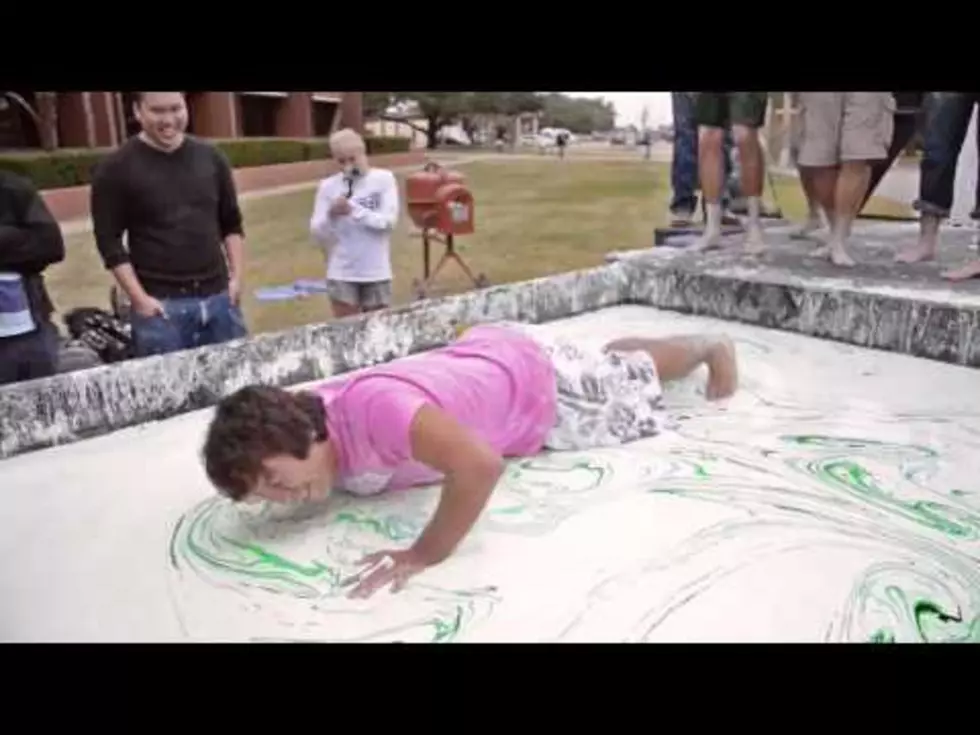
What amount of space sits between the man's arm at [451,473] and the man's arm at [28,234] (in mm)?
856

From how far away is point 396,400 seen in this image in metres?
1.16

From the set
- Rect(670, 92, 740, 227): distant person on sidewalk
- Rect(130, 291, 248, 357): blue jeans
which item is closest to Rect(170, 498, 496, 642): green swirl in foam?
Rect(130, 291, 248, 357): blue jeans

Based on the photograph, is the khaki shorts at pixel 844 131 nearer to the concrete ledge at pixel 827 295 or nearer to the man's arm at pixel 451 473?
the concrete ledge at pixel 827 295

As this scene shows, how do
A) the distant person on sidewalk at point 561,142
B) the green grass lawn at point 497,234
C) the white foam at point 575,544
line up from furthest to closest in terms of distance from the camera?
the green grass lawn at point 497,234 < the distant person on sidewalk at point 561,142 < the white foam at point 575,544

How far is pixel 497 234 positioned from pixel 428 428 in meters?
0.89

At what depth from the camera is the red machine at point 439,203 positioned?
5.53 ft

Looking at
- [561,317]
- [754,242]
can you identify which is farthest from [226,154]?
[754,242]

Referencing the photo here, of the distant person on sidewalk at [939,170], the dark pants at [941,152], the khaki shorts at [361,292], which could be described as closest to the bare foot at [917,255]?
the distant person on sidewalk at [939,170]

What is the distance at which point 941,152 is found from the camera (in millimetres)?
2385

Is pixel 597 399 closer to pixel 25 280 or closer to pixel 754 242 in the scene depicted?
pixel 25 280

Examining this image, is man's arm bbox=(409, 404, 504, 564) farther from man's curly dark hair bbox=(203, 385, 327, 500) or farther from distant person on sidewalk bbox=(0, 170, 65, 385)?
distant person on sidewalk bbox=(0, 170, 65, 385)
